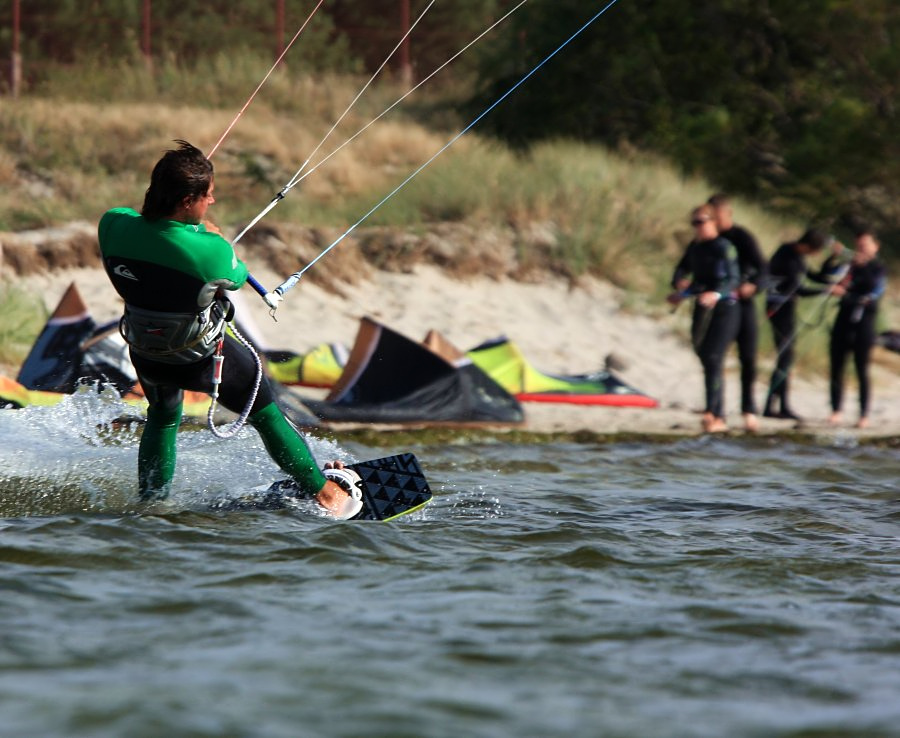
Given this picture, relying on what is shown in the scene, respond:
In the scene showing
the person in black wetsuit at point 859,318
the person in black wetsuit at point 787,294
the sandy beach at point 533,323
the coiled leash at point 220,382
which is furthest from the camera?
the sandy beach at point 533,323

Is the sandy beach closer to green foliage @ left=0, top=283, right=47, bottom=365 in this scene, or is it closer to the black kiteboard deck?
green foliage @ left=0, top=283, right=47, bottom=365

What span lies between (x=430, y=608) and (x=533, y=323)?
10.4m

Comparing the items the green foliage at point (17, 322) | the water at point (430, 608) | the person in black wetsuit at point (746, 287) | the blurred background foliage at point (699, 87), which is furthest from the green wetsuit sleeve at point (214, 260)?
the blurred background foliage at point (699, 87)

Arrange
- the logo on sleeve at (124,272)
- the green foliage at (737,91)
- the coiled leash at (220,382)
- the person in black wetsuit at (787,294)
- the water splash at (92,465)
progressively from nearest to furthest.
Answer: the logo on sleeve at (124,272) → the coiled leash at (220,382) → the water splash at (92,465) → the person in black wetsuit at (787,294) → the green foliage at (737,91)

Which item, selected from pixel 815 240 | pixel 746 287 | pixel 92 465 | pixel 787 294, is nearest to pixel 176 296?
pixel 92 465

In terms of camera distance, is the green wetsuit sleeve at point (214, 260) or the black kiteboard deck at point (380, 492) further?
the black kiteboard deck at point (380, 492)

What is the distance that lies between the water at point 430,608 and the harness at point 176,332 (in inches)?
29.6

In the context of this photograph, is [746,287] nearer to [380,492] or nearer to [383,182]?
[380,492]

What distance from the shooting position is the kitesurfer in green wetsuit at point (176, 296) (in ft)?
18.2

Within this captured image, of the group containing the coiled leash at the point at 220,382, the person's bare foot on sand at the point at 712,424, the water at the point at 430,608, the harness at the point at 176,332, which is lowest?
the water at the point at 430,608

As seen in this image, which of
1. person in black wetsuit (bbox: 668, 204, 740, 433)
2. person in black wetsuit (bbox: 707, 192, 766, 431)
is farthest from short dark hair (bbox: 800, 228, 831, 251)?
person in black wetsuit (bbox: 668, 204, 740, 433)

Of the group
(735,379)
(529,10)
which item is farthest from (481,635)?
(529,10)

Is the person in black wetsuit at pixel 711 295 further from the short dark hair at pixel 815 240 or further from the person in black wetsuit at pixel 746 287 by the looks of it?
the short dark hair at pixel 815 240

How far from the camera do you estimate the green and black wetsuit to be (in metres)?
5.57
